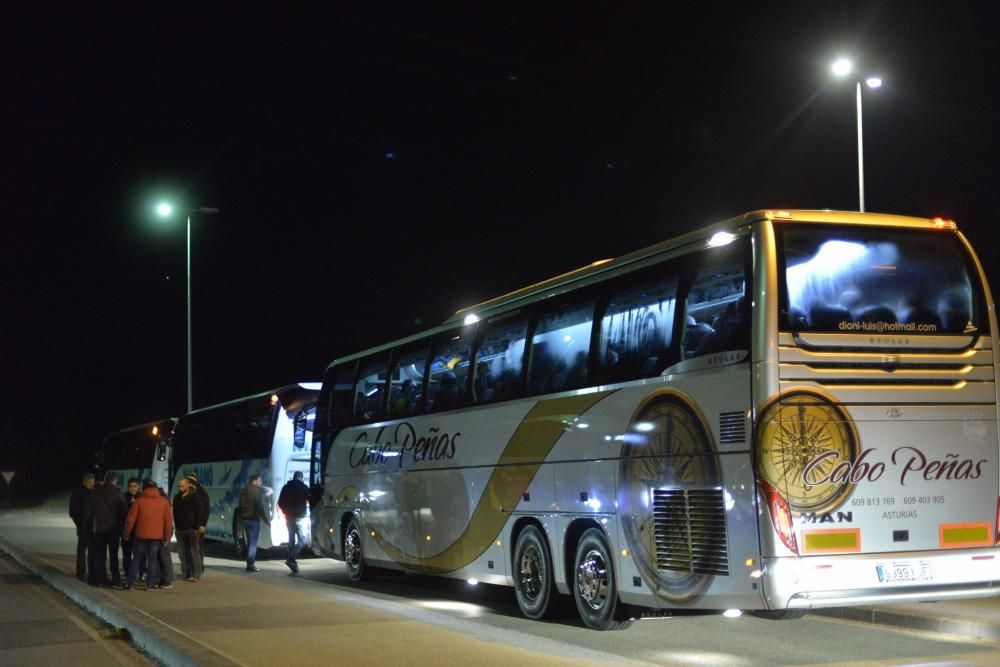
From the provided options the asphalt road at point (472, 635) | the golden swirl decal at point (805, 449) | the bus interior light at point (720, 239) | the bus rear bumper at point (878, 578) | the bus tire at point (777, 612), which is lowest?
the asphalt road at point (472, 635)

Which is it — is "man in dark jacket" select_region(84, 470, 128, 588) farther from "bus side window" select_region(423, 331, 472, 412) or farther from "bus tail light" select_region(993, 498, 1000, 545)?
"bus tail light" select_region(993, 498, 1000, 545)

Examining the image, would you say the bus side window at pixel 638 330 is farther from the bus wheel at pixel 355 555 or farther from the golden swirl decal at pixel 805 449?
the bus wheel at pixel 355 555

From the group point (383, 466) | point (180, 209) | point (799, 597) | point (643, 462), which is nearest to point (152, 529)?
point (383, 466)

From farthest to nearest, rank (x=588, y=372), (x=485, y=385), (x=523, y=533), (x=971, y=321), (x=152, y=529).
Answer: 1. (x=152, y=529)
2. (x=485, y=385)
3. (x=523, y=533)
4. (x=588, y=372)
5. (x=971, y=321)

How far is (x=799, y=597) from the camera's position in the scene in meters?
9.27

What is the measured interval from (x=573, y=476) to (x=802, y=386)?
3.71 m

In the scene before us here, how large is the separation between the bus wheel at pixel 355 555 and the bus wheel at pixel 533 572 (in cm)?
569

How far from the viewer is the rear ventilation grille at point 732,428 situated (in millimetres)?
9609

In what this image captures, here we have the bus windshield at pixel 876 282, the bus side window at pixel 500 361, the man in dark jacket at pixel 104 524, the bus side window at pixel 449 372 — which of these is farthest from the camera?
the man in dark jacket at pixel 104 524

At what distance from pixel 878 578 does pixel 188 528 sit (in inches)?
489

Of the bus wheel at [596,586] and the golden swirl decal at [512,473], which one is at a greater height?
the golden swirl decal at [512,473]

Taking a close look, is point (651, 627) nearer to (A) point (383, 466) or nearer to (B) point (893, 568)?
(B) point (893, 568)

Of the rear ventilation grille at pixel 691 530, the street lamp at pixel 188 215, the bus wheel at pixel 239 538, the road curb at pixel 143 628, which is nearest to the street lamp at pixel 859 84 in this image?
the rear ventilation grille at pixel 691 530

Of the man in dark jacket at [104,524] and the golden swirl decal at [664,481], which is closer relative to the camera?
the golden swirl decal at [664,481]
